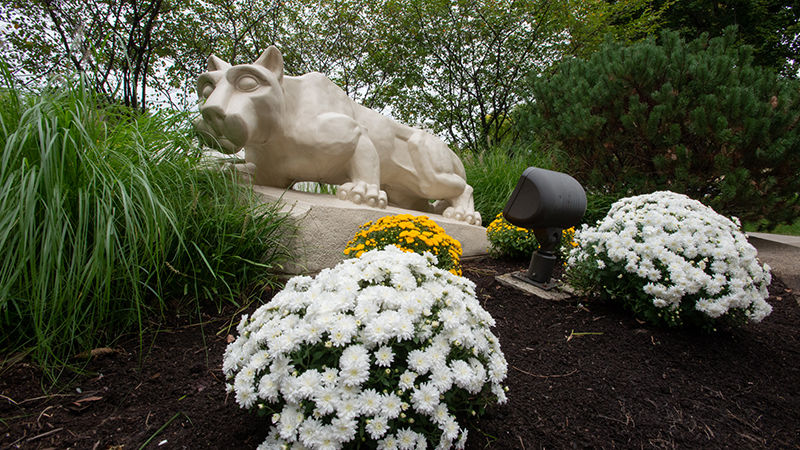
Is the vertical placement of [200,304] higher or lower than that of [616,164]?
lower

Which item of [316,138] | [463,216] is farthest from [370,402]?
[463,216]

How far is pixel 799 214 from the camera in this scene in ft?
14.0

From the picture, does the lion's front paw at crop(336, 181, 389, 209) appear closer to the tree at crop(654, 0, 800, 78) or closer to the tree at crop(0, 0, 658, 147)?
the tree at crop(0, 0, 658, 147)

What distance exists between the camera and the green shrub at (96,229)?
4.95 feet

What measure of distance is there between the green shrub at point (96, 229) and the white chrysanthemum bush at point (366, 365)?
0.76 metres

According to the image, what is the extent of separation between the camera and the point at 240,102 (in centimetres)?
252

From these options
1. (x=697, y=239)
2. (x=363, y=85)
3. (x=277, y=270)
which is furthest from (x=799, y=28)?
(x=277, y=270)

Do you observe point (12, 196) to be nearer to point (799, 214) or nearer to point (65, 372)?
point (65, 372)

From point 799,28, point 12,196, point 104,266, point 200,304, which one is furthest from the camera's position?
point 799,28

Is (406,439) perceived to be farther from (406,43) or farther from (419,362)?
(406,43)

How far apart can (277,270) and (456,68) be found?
7838mm

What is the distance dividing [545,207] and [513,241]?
3.87ft

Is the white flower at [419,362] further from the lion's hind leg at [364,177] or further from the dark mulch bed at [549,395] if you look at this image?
the lion's hind leg at [364,177]

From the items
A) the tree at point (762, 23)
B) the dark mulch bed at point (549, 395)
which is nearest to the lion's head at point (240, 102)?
the dark mulch bed at point (549, 395)
